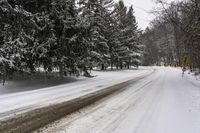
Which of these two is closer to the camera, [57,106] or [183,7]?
[57,106]

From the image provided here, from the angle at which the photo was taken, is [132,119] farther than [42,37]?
No

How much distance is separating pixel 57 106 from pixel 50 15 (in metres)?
11.6

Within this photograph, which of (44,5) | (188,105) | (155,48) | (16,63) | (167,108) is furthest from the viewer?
(155,48)

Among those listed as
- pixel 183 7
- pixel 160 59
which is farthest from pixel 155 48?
pixel 183 7

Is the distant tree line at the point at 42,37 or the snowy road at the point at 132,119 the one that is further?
the distant tree line at the point at 42,37

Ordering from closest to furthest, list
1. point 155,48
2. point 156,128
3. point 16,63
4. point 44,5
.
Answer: point 156,128 < point 16,63 < point 44,5 < point 155,48

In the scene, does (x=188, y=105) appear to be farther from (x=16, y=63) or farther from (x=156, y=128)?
(x=16, y=63)

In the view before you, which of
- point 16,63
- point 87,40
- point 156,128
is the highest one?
point 87,40

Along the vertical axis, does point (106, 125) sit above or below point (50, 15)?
below

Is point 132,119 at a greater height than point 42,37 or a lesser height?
lesser

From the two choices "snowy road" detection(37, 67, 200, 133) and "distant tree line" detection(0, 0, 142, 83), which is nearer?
"snowy road" detection(37, 67, 200, 133)

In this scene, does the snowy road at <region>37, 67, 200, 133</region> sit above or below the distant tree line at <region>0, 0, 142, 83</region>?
below

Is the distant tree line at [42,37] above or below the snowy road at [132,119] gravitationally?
above

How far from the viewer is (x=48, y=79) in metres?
22.8
